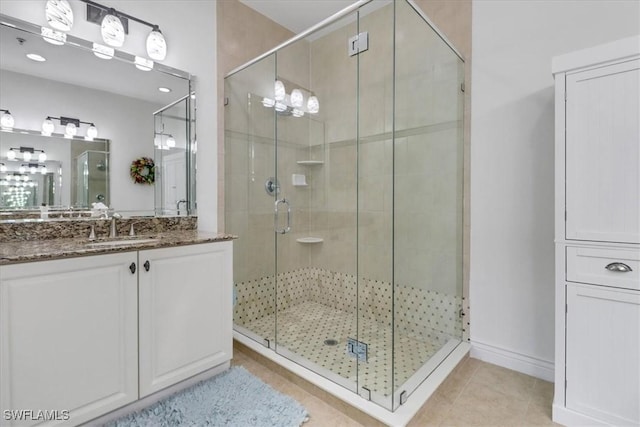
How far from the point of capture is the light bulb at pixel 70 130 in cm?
194

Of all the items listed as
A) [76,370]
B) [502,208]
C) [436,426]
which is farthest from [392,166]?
[76,370]

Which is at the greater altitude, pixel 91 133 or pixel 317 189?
pixel 91 133

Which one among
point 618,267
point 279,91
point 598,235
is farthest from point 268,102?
point 618,267

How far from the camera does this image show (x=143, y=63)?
2184 mm

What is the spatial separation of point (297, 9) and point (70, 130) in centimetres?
209

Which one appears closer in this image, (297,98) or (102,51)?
(102,51)

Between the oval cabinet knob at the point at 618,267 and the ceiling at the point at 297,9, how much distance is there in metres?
2.66

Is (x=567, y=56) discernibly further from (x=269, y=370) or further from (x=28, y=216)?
(x=28, y=216)

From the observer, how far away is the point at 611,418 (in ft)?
4.77

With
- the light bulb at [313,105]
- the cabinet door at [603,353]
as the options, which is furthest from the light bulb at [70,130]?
the cabinet door at [603,353]

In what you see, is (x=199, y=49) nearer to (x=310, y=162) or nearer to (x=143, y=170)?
(x=143, y=170)

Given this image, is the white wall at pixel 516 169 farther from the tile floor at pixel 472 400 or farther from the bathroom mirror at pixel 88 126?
the bathroom mirror at pixel 88 126

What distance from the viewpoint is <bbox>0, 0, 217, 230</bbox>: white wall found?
218 centimetres

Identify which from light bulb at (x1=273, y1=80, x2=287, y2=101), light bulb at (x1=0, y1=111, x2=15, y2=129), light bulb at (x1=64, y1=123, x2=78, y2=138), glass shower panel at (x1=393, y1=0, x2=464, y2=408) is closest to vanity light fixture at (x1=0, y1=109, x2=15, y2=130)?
light bulb at (x1=0, y1=111, x2=15, y2=129)
